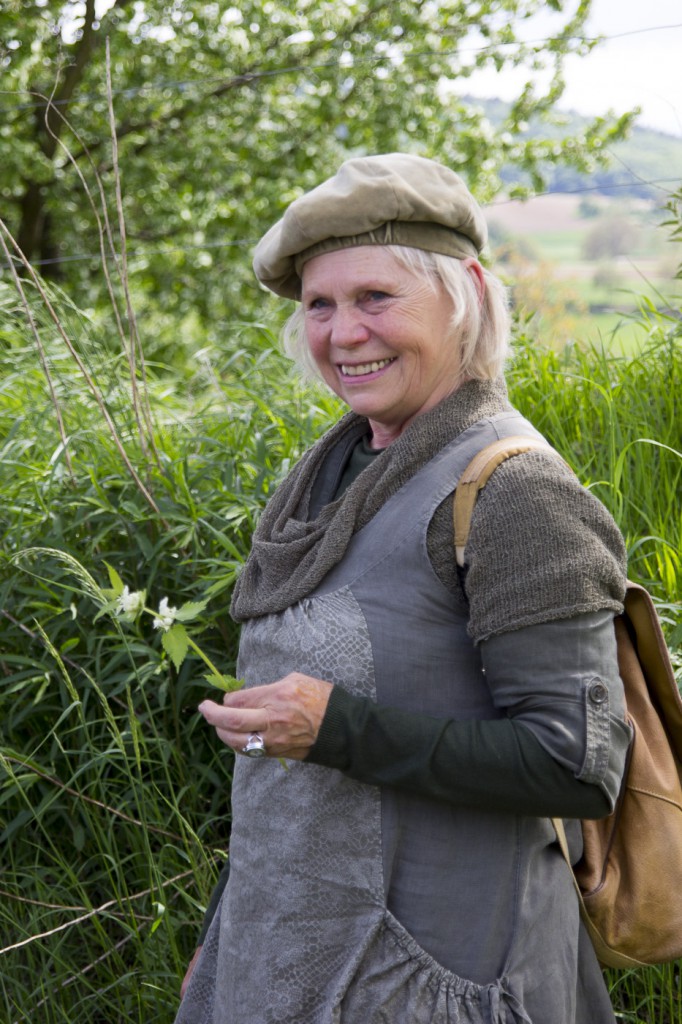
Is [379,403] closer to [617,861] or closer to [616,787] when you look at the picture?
[616,787]

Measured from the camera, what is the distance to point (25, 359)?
4.29 meters

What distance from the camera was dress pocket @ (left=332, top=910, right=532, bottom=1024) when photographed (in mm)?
1401

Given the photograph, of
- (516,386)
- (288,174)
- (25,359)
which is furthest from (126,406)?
(288,174)

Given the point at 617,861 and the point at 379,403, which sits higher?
the point at 379,403

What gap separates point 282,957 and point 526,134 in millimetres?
10409

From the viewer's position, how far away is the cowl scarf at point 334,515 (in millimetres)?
1513

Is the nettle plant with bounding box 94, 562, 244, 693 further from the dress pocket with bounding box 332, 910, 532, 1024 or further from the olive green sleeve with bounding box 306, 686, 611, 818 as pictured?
the dress pocket with bounding box 332, 910, 532, 1024

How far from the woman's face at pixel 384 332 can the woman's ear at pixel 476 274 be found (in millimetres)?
71

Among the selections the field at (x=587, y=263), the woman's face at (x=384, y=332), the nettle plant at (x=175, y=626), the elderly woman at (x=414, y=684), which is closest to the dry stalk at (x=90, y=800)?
the elderly woman at (x=414, y=684)

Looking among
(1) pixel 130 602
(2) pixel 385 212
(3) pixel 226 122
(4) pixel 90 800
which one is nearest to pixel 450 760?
(1) pixel 130 602

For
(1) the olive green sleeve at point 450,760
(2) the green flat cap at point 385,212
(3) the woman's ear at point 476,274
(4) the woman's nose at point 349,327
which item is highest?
(2) the green flat cap at point 385,212

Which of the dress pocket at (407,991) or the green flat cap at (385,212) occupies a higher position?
the green flat cap at (385,212)

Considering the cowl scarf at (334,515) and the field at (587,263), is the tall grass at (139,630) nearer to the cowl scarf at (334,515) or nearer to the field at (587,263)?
the field at (587,263)

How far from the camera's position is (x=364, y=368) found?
1603 millimetres
